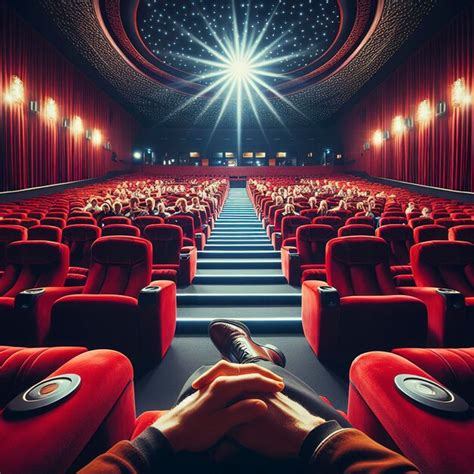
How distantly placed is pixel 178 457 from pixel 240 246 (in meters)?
4.52

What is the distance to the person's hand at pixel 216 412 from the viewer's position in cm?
73

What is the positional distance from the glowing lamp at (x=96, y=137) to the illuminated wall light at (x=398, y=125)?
1298cm

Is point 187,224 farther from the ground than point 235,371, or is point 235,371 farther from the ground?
point 187,224

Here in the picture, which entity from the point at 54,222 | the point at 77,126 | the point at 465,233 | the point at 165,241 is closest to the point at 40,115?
the point at 77,126

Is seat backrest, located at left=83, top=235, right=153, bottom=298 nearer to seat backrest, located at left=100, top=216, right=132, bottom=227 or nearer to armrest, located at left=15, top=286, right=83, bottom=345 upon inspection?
armrest, located at left=15, top=286, right=83, bottom=345

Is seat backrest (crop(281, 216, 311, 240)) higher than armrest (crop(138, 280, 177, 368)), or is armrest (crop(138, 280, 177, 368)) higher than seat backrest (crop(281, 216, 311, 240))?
seat backrest (crop(281, 216, 311, 240))

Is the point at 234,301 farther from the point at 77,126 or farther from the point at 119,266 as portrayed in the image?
the point at 77,126

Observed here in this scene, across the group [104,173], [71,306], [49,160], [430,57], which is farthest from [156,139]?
[71,306]

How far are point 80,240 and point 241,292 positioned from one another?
1.68 meters

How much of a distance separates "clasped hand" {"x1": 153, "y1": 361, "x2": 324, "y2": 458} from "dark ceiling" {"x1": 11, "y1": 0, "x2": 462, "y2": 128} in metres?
10.9

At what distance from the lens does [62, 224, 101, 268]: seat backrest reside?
355 centimetres

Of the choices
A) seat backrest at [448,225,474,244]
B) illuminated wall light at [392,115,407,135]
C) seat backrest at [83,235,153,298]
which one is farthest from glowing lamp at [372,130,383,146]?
seat backrest at [83,235,153,298]

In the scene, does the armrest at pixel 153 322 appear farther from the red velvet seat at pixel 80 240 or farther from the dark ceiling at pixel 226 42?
the dark ceiling at pixel 226 42

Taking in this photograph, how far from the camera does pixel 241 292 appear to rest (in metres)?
3.38
